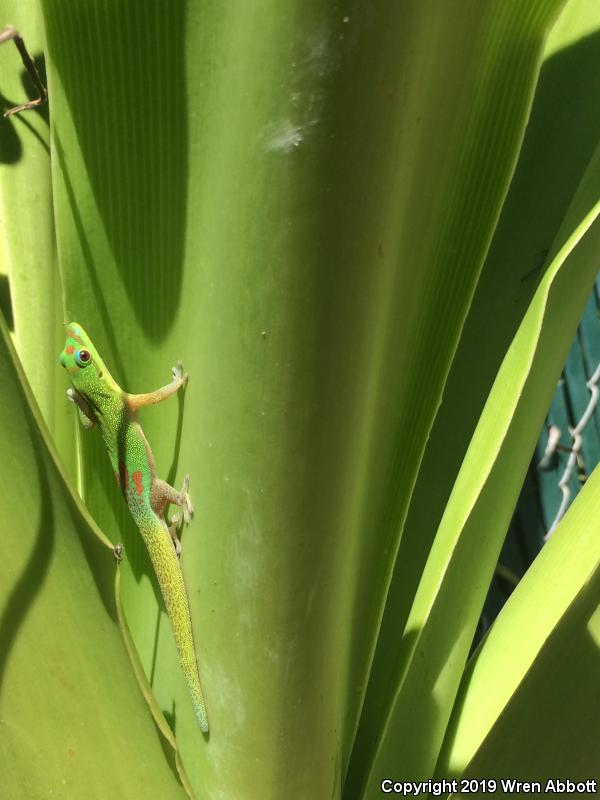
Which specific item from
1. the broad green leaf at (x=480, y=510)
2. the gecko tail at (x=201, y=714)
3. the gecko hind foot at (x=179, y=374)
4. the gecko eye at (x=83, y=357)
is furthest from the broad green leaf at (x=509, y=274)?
the gecko eye at (x=83, y=357)

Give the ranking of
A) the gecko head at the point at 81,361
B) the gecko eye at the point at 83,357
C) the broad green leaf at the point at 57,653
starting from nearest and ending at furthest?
the broad green leaf at the point at 57,653 < the gecko head at the point at 81,361 < the gecko eye at the point at 83,357

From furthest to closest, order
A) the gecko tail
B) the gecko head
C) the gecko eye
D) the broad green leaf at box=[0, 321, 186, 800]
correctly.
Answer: the gecko eye → the gecko head → the gecko tail → the broad green leaf at box=[0, 321, 186, 800]

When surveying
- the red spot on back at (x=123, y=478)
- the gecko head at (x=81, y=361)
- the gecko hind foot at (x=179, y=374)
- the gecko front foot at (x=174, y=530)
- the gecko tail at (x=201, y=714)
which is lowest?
the gecko tail at (x=201, y=714)

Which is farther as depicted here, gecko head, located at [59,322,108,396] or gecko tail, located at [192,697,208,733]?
gecko head, located at [59,322,108,396]

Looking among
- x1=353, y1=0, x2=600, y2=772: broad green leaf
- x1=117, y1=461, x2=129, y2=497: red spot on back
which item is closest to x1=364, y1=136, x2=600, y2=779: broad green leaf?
x1=353, y1=0, x2=600, y2=772: broad green leaf

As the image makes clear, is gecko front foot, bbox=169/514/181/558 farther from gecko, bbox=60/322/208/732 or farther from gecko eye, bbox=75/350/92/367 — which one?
gecko eye, bbox=75/350/92/367

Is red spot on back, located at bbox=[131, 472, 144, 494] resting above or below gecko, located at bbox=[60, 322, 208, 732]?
below

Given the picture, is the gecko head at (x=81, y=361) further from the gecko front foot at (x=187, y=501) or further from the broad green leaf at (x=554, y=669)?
the broad green leaf at (x=554, y=669)
